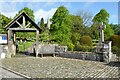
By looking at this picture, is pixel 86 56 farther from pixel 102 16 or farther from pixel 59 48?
pixel 102 16

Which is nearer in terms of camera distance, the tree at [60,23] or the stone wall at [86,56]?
the stone wall at [86,56]

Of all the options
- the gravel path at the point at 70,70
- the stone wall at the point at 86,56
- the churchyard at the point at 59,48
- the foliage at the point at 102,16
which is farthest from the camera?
the foliage at the point at 102,16

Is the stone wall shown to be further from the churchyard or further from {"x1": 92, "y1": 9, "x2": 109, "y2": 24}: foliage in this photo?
{"x1": 92, "y1": 9, "x2": 109, "y2": 24}: foliage

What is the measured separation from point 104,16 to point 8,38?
1273 inches

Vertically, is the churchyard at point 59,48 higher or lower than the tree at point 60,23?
lower

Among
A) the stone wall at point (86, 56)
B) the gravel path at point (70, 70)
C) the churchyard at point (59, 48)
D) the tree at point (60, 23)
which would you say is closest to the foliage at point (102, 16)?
the churchyard at point (59, 48)

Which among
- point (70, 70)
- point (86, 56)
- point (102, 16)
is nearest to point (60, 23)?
point (102, 16)

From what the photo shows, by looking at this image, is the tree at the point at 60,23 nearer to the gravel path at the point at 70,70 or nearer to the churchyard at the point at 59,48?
the churchyard at the point at 59,48

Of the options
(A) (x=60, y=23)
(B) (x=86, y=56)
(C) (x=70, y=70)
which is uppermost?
(A) (x=60, y=23)

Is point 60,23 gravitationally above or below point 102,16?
below

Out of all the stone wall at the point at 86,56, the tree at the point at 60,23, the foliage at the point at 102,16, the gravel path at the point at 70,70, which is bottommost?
the gravel path at the point at 70,70

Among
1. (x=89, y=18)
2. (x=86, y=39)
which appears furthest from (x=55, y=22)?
(x=89, y=18)

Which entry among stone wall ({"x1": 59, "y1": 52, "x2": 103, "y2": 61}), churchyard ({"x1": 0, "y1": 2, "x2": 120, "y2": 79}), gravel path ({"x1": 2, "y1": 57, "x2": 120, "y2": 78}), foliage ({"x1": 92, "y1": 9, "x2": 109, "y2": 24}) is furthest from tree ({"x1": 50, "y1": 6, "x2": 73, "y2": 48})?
gravel path ({"x1": 2, "y1": 57, "x2": 120, "y2": 78})

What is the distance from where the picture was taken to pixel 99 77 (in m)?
9.63
